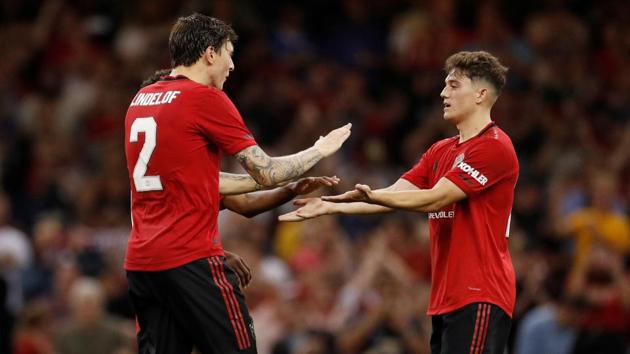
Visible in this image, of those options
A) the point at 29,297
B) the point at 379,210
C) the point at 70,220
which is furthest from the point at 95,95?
the point at 379,210

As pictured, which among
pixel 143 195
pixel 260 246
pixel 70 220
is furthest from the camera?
pixel 70 220

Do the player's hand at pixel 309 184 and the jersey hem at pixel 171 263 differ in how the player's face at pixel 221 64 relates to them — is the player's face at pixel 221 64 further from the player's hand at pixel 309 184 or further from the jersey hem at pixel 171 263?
the jersey hem at pixel 171 263

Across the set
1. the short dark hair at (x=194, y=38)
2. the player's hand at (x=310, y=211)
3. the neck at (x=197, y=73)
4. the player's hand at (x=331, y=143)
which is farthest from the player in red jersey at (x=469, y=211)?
the short dark hair at (x=194, y=38)

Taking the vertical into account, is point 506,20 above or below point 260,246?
above

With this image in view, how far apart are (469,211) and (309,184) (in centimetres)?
96

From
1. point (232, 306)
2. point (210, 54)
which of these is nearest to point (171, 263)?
point (232, 306)

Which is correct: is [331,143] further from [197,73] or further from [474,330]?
[474,330]

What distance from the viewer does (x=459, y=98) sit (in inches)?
281

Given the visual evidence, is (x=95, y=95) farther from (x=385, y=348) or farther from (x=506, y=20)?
(x=385, y=348)

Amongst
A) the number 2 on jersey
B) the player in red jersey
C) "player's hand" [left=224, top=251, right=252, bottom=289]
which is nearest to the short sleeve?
the player in red jersey

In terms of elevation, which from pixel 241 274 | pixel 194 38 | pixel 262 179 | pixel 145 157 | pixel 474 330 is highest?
pixel 194 38

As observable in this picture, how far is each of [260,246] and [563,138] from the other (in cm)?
340

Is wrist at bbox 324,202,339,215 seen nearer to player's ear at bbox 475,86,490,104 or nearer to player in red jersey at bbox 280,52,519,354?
player in red jersey at bbox 280,52,519,354

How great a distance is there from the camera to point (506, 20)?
15047 mm
